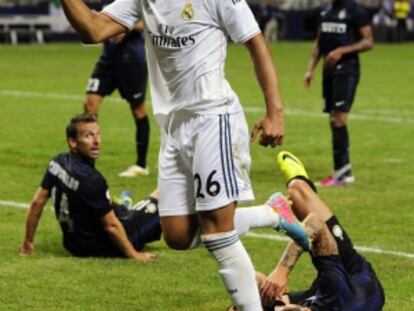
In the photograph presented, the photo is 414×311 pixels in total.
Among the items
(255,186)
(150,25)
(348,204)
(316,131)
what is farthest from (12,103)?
(150,25)

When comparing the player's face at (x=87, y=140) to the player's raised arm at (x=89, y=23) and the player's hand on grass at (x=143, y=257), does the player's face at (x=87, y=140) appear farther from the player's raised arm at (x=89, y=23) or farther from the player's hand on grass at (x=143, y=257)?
the player's raised arm at (x=89, y=23)

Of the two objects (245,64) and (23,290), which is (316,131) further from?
(245,64)

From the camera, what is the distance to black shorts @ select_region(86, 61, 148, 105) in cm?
1434

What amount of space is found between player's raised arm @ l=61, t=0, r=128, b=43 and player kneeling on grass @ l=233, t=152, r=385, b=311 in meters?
1.65

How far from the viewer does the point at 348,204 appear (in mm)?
12258

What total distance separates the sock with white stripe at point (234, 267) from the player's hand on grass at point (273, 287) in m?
0.46

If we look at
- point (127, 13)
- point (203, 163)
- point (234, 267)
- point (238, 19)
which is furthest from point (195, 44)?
point (234, 267)

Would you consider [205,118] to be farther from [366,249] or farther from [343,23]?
[343,23]

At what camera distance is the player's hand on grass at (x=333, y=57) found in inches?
530

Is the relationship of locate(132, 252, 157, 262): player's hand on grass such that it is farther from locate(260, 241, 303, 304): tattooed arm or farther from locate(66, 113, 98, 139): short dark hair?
locate(260, 241, 303, 304): tattooed arm

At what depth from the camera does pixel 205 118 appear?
6.80m

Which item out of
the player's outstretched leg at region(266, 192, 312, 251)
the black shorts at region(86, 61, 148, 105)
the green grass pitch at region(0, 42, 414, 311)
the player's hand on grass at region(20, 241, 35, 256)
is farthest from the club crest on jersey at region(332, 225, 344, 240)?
the black shorts at region(86, 61, 148, 105)

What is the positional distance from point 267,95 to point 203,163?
511 millimetres

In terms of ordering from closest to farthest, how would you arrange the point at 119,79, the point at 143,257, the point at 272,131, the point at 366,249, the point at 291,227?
the point at 272,131, the point at 291,227, the point at 143,257, the point at 366,249, the point at 119,79
